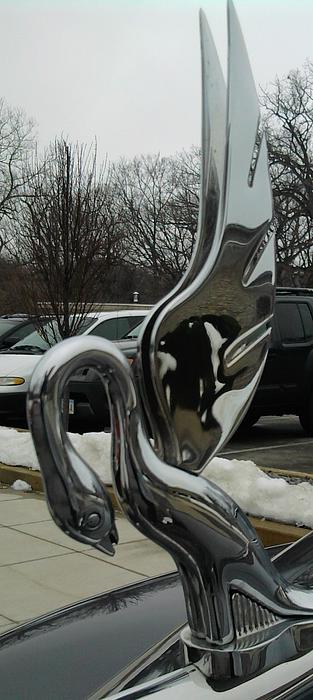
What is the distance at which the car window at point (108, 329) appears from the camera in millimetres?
10766

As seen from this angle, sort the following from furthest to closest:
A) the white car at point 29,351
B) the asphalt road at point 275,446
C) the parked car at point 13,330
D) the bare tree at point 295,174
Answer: the bare tree at point 295,174 < the parked car at point 13,330 < the white car at point 29,351 < the asphalt road at point 275,446

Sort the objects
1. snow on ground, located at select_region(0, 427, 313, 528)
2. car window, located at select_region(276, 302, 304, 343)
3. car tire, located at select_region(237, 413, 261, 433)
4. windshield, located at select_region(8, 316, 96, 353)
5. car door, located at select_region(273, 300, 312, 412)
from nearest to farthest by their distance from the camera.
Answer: snow on ground, located at select_region(0, 427, 313, 528) → car door, located at select_region(273, 300, 312, 412) → car window, located at select_region(276, 302, 304, 343) → car tire, located at select_region(237, 413, 261, 433) → windshield, located at select_region(8, 316, 96, 353)

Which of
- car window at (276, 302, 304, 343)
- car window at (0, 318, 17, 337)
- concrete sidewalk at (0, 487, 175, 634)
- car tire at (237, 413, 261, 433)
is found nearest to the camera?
concrete sidewalk at (0, 487, 175, 634)

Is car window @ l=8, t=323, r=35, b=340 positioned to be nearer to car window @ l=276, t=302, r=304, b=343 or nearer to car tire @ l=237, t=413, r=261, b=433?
car tire @ l=237, t=413, r=261, b=433

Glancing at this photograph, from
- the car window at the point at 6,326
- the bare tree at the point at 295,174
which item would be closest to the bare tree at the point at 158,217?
the bare tree at the point at 295,174

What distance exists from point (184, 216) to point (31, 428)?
4235cm

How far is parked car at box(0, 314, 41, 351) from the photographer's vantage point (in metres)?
12.5

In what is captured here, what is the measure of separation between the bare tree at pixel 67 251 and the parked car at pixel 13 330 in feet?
2.62

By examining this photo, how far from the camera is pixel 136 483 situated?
4.22 feet

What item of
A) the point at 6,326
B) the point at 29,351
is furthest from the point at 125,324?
the point at 6,326

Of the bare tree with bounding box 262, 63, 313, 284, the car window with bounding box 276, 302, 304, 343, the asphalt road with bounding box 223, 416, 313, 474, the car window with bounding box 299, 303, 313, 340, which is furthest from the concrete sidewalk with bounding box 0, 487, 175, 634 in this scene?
the bare tree with bounding box 262, 63, 313, 284

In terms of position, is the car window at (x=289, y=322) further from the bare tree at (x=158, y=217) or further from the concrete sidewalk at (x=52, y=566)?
the bare tree at (x=158, y=217)

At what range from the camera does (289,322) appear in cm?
1043

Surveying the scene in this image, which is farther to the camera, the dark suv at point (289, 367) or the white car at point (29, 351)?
the white car at point (29, 351)
